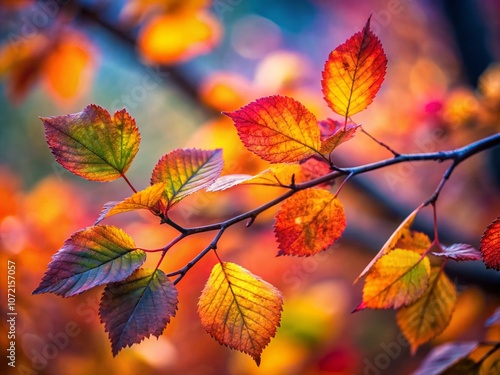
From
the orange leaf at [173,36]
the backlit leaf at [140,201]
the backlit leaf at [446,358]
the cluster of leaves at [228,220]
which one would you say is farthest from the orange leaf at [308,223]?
the orange leaf at [173,36]

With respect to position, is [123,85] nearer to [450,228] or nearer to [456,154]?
[450,228]

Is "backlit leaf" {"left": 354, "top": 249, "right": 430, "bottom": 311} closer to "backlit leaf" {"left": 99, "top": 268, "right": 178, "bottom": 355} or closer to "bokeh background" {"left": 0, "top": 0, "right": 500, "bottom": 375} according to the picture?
"backlit leaf" {"left": 99, "top": 268, "right": 178, "bottom": 355}

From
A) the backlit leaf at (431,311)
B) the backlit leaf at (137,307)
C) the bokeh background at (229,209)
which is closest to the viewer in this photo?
the backlit leaf at (137,307)

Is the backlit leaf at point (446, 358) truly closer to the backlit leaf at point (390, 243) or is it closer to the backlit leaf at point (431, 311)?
the backlit leaf at point (431, 311)

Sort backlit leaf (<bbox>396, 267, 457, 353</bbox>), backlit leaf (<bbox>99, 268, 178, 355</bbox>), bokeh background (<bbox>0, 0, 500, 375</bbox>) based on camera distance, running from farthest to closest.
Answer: bokeh background (<bbox>0, 0, 500, 375</bbox>)
backlit leaf (<bbox>396, 267, 457, 353</bbox>)
backlit leaf (<bbox>99, 268, 178, 355</bbox>)

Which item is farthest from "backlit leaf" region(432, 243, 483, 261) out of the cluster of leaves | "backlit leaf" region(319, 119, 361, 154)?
"backlit leaf" region(319, 119, 361, 154)

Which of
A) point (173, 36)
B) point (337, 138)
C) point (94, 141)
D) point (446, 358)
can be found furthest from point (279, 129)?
point (173, 36)

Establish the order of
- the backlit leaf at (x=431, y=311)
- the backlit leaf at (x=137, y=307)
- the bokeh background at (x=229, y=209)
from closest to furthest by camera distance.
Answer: the backlit leaf at (x=137, y=307), the backlit leaf at (x=431, y=311), the bokeh background at (x=229, y=209)

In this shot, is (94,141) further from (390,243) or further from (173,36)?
(173,36)
